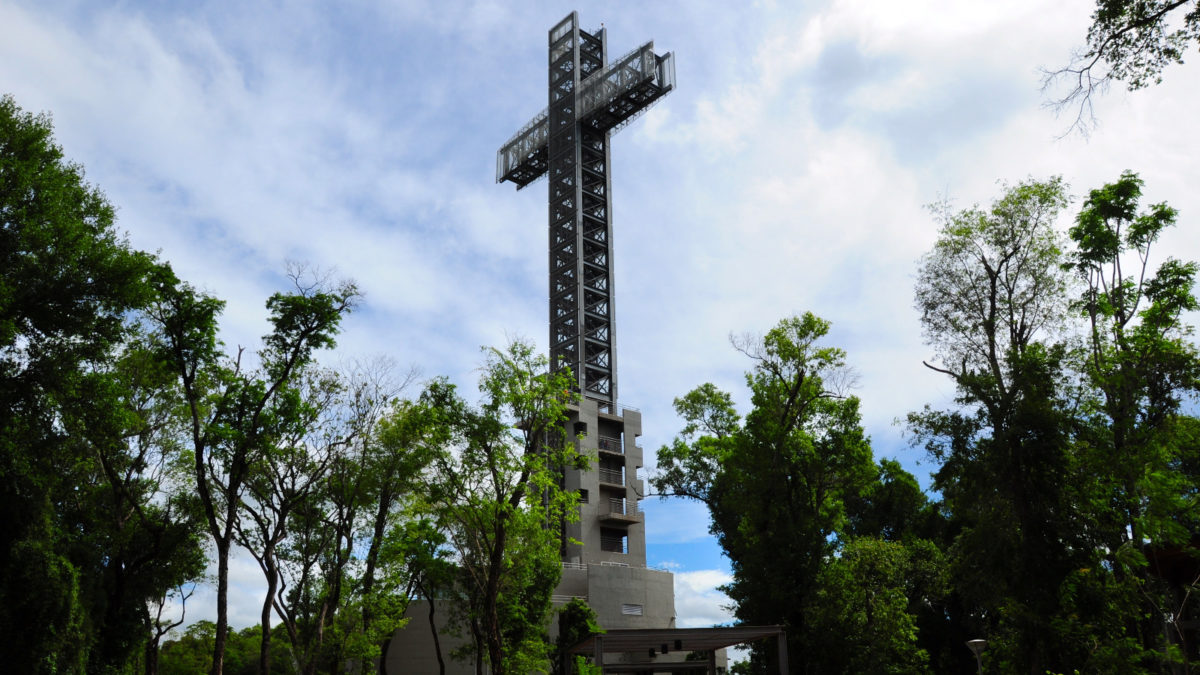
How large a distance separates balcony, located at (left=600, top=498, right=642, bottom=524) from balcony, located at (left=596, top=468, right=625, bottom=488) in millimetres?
1105

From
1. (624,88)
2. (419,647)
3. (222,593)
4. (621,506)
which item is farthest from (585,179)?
(222,593)

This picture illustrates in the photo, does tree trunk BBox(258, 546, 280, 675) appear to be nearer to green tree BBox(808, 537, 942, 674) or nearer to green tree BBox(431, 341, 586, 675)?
green tree BBox(431, 341, 586, 675)

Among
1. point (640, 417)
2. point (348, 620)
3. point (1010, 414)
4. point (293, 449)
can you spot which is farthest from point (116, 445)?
point (640, 417)

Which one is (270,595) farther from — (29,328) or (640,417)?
(640,417)

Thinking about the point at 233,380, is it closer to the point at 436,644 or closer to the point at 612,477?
the point at 436,644

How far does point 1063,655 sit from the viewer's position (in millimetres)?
19656

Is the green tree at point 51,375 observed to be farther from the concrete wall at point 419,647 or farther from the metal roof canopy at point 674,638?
the concrete wall at point 419,647

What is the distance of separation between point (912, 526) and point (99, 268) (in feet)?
130

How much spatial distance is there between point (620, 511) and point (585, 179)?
27.0 meters

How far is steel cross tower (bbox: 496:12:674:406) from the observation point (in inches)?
2352

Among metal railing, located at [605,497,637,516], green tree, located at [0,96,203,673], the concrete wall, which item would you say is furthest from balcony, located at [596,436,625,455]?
green tree, located at [0,96,203,673]

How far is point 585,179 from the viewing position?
6469 cm

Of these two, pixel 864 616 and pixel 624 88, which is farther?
pixel 624 88

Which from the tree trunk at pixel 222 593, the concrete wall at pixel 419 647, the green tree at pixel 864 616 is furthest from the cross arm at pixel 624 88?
the tree trunk at pixel 222 593
